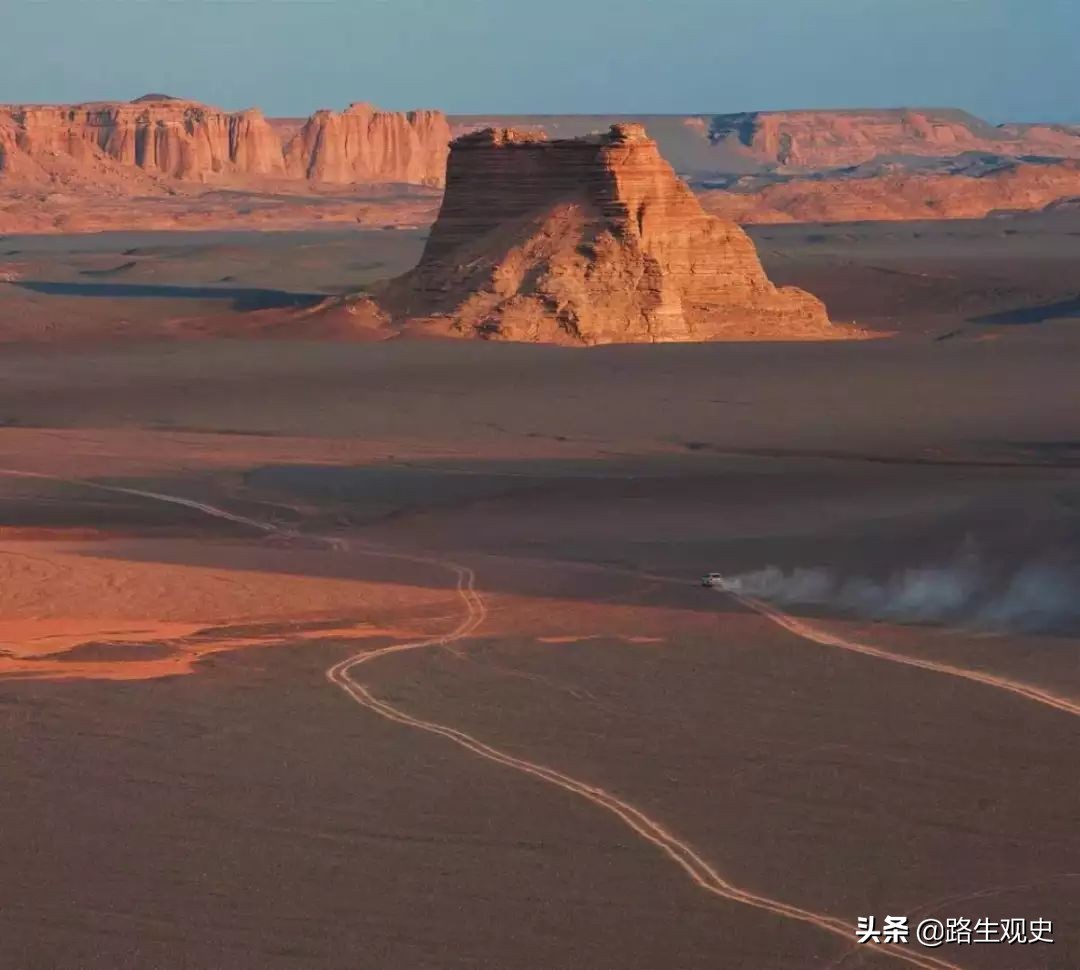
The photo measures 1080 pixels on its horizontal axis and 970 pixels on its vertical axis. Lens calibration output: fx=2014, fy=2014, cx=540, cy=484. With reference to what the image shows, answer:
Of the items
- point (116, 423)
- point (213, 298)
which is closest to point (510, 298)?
point (116, 423)

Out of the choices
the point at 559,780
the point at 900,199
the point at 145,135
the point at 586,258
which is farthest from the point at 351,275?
the point at 145,135

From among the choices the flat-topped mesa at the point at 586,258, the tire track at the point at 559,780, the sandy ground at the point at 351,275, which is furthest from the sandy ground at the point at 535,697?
the sandy ground at the point at 351,275

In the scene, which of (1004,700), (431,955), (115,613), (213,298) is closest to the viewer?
(431,955)

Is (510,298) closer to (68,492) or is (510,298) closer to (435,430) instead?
(435,430)

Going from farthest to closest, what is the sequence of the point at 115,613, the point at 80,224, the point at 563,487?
the point at 80,224, the point at 563,487, the point at 115,613

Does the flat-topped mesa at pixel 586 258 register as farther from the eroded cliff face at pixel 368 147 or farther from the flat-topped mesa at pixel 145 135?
the eroded cliff face at pixel 368 147

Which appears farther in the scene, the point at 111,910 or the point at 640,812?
the point at 640,812
